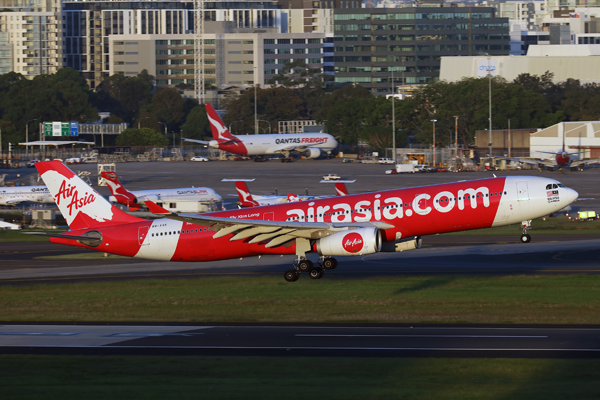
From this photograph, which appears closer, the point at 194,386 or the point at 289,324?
the point at 194,386

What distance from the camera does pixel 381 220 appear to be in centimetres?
4706

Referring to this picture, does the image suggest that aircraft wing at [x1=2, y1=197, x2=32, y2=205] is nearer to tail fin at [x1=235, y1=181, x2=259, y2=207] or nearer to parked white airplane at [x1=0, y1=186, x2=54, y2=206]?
parked white airplane at [x1=0, y1=186, x2=54, y2=206]

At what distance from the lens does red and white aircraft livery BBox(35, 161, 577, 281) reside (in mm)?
45969

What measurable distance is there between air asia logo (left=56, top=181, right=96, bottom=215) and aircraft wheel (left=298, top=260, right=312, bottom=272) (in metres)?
14.0

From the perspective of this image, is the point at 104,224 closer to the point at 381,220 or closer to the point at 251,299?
the point at 251,299

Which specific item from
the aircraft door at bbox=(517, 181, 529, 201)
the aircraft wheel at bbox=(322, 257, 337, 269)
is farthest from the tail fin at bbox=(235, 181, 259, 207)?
the aircraft door at bbox=(517, 181, 529, 201)

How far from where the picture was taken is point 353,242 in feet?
146

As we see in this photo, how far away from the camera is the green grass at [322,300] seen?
136 feet

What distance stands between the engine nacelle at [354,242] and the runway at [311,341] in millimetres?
6526

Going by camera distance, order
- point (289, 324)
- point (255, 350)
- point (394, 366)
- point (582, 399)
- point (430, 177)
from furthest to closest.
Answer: point (430, 177), point (289, 324), point (255, 350), point (394, 366), point (582, 399)

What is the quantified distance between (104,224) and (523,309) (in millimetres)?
26441

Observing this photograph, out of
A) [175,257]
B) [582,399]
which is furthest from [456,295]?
[582,399]

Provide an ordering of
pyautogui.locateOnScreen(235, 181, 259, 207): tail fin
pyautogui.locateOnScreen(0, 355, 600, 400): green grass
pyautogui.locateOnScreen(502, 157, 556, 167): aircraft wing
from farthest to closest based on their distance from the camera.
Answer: pyautogui.locateOnScreen(502, 157, 556, 167): aircraft wing < pyautogui.locateOnScreen(235, 181, 259, 207): tail fin < pyautogui.locateOnScreen(0, 355, 600, 400): green grass

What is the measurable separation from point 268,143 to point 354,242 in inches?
5867
